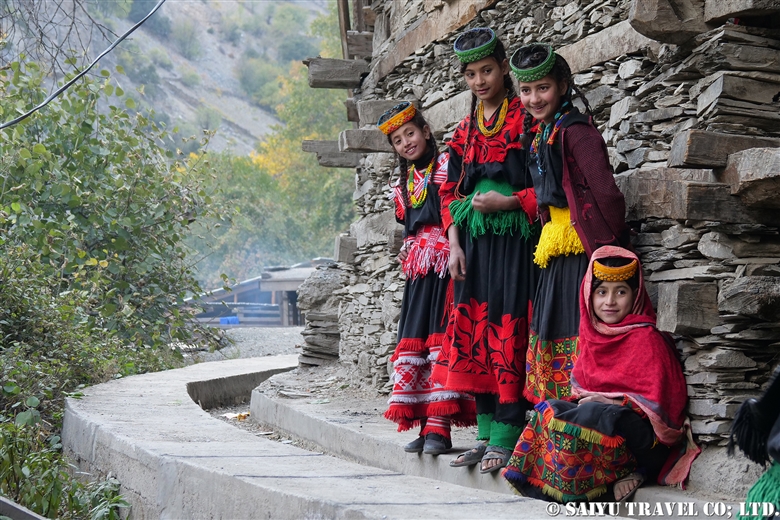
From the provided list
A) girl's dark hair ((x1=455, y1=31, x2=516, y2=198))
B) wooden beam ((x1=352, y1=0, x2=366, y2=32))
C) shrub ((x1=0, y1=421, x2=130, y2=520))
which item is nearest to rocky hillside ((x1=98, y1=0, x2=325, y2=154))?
wooden beam ((x1=352, y1=0, x2=366, y2=32))

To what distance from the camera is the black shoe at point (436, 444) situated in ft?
12.6

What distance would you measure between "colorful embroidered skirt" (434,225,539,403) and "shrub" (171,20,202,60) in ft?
218

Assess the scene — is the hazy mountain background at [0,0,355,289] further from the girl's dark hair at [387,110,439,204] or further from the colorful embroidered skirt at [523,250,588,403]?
the colorful embroidered skirt at [523,250,588,403]

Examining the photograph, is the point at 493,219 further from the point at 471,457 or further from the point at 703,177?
the point at 471,457

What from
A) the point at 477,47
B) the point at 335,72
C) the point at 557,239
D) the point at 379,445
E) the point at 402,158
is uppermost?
the point at 335,72

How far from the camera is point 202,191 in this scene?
430 inches

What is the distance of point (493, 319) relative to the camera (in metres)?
3.62

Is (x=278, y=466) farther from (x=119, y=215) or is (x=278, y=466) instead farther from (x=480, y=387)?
(x=119, y=215)

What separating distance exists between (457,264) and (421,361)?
0.57 m

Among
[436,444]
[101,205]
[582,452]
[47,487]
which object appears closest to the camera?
[582,452]

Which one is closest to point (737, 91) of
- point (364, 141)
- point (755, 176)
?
point (755, 176)

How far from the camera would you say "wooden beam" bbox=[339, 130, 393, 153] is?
5957 millimetres

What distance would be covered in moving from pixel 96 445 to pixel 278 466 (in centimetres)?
157

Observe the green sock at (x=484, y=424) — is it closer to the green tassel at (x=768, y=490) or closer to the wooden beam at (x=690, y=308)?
the wooden beam at (x=690, y=308)
